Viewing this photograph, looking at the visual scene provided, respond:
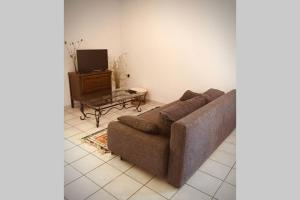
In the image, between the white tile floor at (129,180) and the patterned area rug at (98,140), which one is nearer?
the white tile floor at (129,180)

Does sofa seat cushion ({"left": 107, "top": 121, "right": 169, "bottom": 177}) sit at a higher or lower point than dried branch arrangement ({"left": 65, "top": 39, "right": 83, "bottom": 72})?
A: lower

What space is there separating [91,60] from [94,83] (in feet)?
1.63

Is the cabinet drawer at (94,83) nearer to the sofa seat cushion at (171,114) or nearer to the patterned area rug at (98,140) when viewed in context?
the patterned area rug at (98,140)

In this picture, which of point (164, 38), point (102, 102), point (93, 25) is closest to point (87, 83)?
point (102, 102)

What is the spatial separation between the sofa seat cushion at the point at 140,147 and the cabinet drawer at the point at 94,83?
2012 mm

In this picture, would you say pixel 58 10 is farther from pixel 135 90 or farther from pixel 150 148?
pixel 135 90

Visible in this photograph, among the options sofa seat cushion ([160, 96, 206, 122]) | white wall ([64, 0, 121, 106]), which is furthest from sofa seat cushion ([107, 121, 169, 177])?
white wall ([64, 0, 121, 106])

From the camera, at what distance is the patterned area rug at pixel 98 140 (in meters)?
2.68

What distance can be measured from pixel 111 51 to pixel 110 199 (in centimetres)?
380

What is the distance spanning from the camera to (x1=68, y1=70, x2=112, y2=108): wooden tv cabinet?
403cm

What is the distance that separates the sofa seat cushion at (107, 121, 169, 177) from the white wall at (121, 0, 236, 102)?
2.23 metres

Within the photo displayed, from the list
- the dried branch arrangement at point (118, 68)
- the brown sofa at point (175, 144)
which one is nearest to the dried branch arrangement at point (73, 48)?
the dried branch arrangement at point (118, 68)

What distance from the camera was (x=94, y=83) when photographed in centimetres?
427

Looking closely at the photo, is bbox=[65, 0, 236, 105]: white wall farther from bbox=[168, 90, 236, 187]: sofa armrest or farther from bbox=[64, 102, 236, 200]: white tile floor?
bbox=[64, 102, 236, 200]: white tile floor
